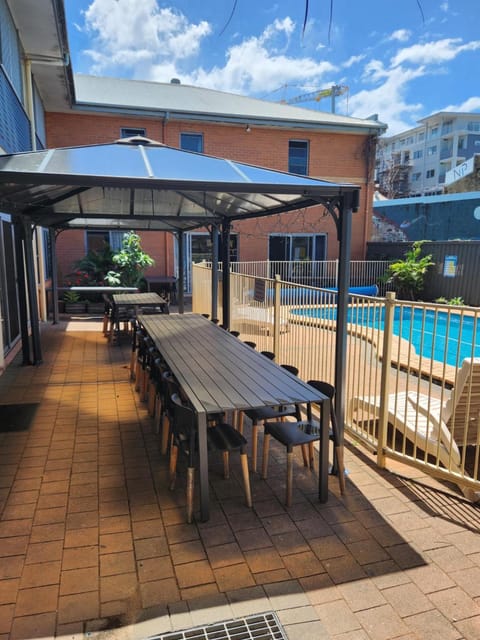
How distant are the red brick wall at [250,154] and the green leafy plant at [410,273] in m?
2.11

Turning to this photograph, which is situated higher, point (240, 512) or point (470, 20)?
point (470, 20)

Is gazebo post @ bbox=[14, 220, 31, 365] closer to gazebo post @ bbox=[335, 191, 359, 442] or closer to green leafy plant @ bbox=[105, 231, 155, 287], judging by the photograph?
gazebo post @ bbox=[335, 191, 359, 442]

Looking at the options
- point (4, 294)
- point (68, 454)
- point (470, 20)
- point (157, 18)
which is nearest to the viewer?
point (470, 20)

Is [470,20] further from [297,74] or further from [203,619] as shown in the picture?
[203,619]

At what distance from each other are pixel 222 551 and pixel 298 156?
15652mm

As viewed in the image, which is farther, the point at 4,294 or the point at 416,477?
the point at 4,294

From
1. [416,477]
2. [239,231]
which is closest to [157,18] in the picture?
[416,477]

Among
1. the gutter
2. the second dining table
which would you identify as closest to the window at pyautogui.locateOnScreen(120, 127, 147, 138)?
the gutter

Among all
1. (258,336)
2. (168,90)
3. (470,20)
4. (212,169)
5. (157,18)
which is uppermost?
(168,90)

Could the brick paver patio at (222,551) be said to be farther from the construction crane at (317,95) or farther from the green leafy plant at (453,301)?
the construction crane at (317,95)

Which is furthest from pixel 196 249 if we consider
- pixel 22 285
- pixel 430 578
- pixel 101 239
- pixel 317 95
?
pixel 317 95

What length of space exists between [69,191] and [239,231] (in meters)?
11.1

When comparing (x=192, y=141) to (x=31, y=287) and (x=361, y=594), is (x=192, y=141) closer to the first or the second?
(x=31, y=287)

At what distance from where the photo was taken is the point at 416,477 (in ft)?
12.1
